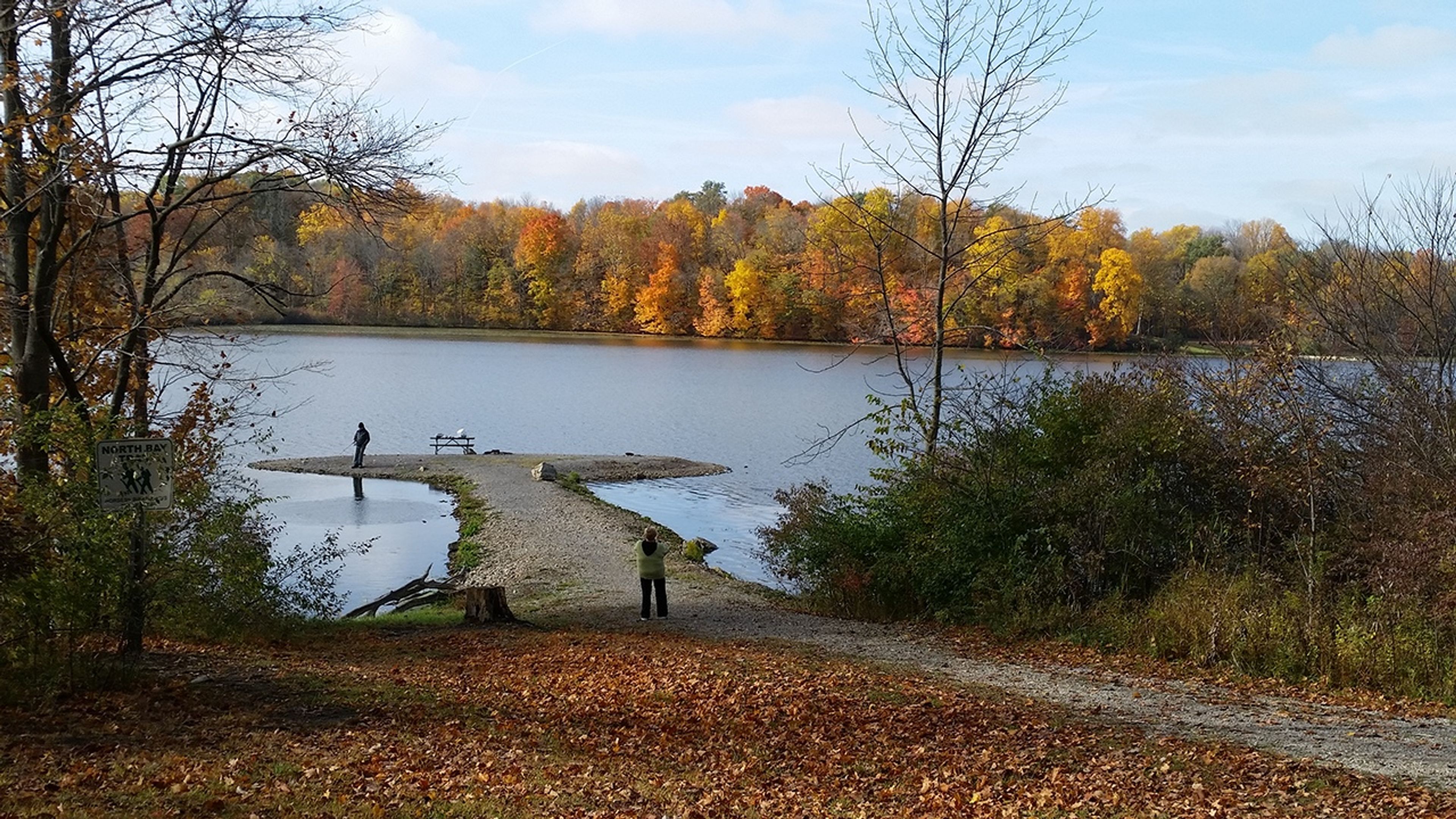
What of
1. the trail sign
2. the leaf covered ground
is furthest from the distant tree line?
the leaf covered ground

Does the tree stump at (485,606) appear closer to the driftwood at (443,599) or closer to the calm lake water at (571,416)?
the driftwood at (443,599)

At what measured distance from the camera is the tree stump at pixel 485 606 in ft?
55.0

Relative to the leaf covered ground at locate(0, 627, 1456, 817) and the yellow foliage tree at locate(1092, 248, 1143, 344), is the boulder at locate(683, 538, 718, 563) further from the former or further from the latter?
the yellow foliage tree at locate(1092, 248, 1143, 344)

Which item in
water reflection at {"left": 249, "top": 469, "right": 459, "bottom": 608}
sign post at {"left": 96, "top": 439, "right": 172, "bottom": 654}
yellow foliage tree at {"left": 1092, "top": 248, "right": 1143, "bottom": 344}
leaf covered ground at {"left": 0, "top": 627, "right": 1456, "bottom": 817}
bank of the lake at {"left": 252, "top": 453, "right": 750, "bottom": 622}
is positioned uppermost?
yellow foliage tree at {"left": 1092, "top": 248, "right": 1143, "bottom": 344}

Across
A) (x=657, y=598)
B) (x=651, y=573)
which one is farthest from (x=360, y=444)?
(x=651, y=573)

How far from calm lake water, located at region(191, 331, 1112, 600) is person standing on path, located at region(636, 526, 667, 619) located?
182 inches

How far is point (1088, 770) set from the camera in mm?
8578

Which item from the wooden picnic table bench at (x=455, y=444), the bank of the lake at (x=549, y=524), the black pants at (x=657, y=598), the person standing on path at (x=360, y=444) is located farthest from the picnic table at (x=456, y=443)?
the black pants at (x=657, y=598)

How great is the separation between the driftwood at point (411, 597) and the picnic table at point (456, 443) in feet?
74.8

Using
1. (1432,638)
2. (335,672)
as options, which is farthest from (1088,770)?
(335,672)

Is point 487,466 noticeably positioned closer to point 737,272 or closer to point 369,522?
point 369,522

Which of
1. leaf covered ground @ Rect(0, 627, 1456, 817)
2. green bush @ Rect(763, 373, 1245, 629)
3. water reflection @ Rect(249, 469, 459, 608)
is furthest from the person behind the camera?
water reflection @ Rect(249, 469, 459, 608)

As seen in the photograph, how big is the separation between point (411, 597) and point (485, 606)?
15.3 ft

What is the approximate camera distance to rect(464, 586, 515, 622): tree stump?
55.0ft
